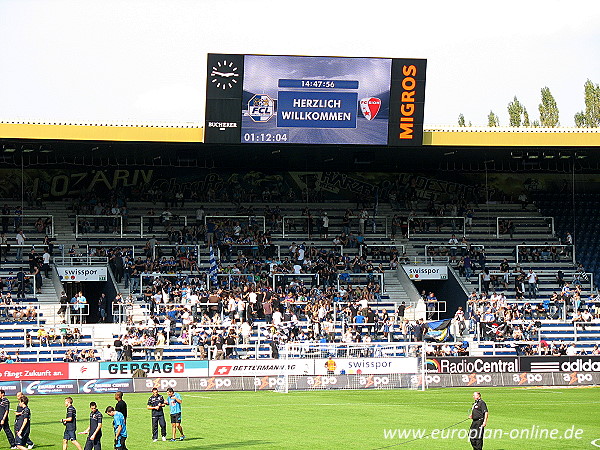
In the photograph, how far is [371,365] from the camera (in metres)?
45.1

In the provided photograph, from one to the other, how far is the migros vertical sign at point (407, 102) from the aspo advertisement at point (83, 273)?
1580cm

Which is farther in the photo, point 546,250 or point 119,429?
point 546,250

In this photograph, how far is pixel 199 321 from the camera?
49.6 meters

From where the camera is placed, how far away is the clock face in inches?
1956

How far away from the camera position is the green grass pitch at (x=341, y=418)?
27641mm

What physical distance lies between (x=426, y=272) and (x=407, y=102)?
10.1 metres

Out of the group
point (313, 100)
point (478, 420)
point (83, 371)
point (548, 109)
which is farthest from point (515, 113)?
point (478, 420)

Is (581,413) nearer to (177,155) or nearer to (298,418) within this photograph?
(298,418)

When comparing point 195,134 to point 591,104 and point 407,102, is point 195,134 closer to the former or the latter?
point 407,102

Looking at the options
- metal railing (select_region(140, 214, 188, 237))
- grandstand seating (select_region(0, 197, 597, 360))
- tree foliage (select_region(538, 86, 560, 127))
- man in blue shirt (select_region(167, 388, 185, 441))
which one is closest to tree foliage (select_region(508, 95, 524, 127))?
tree foliage (select_region(538, 86, 560, 127))

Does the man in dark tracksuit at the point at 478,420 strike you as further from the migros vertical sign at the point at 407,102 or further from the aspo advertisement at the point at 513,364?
the migros vertical sign at the point at 407,102

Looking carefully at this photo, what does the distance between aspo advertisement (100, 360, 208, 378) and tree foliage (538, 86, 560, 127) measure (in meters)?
58.0

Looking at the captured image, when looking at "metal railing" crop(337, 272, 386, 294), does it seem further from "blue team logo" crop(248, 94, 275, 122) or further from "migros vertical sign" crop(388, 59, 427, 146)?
"blue team logo" crop(248, 94, 275, 122)

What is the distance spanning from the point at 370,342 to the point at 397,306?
20.5ft
